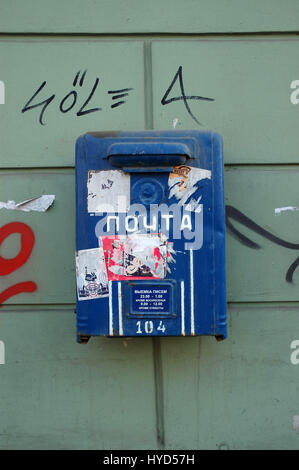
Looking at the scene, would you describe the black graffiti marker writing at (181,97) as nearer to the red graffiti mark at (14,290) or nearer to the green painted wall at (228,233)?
the green painted wall at (228,233)

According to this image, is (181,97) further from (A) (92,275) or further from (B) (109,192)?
(A) (92,275)

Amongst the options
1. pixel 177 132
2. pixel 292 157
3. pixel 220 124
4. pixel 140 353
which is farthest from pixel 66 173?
pixel 292 157

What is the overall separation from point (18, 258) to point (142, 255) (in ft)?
2.32

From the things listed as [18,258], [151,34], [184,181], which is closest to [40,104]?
[151,34]

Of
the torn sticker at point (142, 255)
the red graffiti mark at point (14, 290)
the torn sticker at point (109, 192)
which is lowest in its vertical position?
the red graffiti mark at point (14, 290)

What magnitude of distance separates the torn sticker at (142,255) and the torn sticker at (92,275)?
0.18 ft

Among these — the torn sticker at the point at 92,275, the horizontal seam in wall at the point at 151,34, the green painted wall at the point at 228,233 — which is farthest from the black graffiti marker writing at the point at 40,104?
the torn sticker at the point at 92,275

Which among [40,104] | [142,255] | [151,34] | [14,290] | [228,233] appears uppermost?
[151,34]

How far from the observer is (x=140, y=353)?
6.97ft

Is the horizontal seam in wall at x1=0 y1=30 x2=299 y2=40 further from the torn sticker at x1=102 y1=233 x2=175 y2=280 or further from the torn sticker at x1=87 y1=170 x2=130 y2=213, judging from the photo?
the torn sticker at x1=102 y1=233 x2=175 y2=280

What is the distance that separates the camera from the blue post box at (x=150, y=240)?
1.73 meters

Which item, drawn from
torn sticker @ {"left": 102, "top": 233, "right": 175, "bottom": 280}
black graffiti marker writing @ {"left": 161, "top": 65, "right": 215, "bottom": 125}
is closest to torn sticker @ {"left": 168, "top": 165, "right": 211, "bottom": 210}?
torn sticker @ {"left": 102, "top": 233, "right": 175, "bottom": 280}

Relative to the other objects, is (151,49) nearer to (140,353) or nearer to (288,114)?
(288,114)

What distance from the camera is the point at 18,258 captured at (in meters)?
2.13
